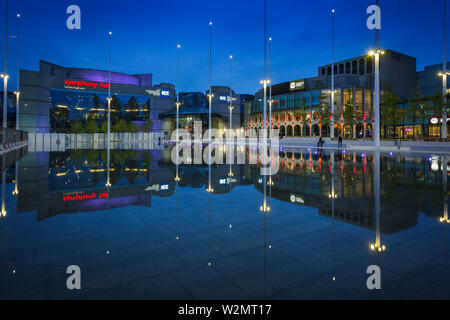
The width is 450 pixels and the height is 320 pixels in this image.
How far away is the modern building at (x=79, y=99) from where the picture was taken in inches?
2472

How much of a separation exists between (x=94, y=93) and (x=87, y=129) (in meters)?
10.4

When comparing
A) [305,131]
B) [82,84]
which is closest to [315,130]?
[305,131]

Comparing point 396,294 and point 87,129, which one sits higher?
point 87,129

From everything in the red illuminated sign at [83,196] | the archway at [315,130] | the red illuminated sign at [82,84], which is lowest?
the red illuminated sign at [83,196]

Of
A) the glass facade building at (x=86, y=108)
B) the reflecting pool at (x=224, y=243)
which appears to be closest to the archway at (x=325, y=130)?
the glass facade building at (x=86, y=108)

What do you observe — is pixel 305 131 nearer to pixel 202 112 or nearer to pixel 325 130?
pixel 325 130

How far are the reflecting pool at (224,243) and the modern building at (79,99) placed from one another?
6532 cm

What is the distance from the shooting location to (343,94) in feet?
253

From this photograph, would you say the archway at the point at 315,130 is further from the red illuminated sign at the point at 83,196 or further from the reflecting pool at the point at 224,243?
the red illuminated sign at the point at 83,196

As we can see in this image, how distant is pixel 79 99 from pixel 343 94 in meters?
66.8

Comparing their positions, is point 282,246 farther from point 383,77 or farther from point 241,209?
point 383,77

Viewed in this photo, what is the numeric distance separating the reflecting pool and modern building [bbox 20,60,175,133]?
65315 millimetres
